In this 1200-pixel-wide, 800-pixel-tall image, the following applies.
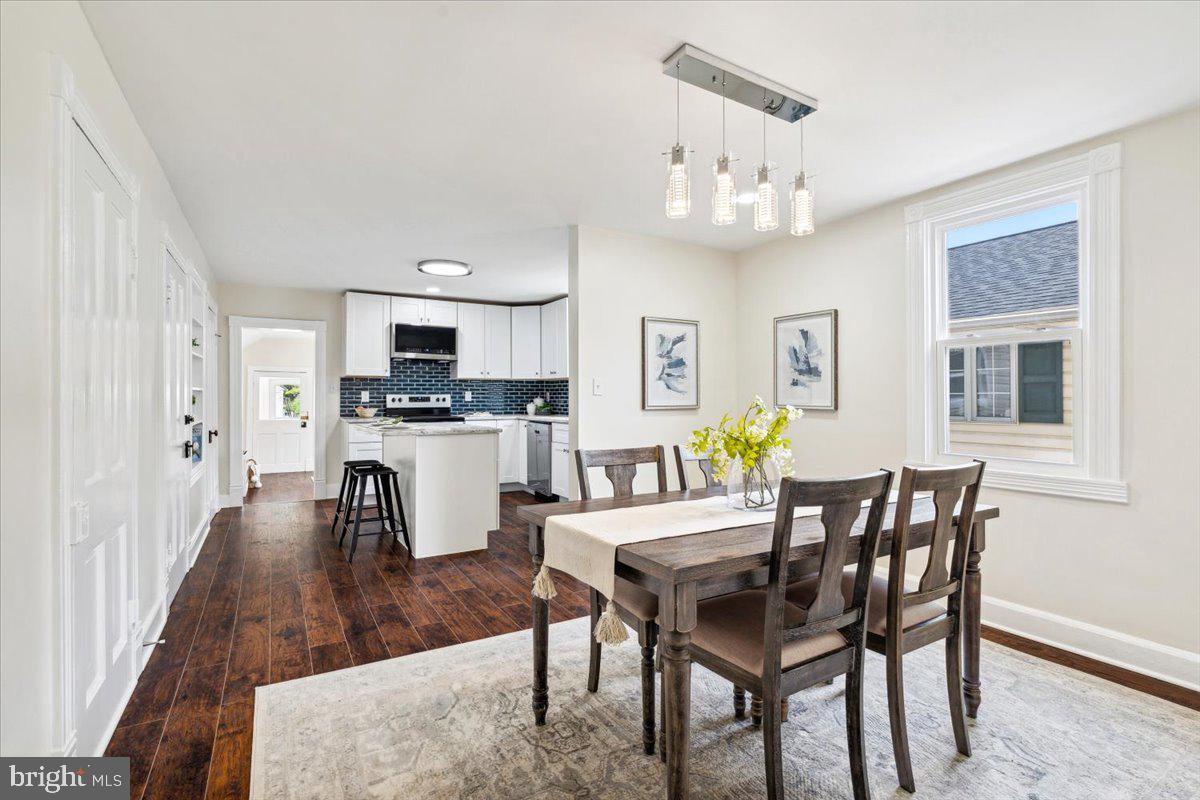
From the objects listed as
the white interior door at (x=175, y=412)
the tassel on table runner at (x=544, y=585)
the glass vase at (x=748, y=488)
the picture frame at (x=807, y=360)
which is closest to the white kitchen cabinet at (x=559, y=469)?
the picture frame at (x=807, y=360)

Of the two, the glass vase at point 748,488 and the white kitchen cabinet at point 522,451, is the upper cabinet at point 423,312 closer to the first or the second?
the white kitchen cabinet at point 522,451

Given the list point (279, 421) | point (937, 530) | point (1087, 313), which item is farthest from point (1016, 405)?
point (279, 421)

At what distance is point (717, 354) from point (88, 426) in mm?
3815

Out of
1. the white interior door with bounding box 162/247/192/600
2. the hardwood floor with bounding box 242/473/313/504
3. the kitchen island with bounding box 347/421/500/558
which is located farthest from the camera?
the hardwood floor with bounding box 242/473/313/504

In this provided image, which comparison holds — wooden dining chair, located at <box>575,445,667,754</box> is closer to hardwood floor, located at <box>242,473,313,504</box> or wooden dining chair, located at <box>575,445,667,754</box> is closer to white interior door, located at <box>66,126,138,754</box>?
white interior door, located at <box>66,126,138,754</box>

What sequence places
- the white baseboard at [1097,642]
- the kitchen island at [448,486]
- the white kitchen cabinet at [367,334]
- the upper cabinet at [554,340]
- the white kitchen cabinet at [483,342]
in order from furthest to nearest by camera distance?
the white kitchen cabinet at [483,342], the upper cabinet at [554,340], the white kitchen cabinet at [367,334], the kitchen island at [448,486], the white baseboard at [1097,642]

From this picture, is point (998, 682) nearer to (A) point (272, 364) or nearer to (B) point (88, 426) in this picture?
(B) point (88, 426)

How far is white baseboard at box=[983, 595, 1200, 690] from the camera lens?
2.38 meters

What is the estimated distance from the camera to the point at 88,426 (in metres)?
1.80

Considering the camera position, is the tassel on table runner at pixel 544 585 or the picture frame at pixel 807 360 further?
the picture frame at pixel 807 360

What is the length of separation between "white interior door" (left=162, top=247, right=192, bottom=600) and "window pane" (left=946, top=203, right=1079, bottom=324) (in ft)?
14.0

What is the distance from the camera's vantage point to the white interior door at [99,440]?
5.48ft

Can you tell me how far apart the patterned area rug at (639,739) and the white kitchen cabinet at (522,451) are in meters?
4.47

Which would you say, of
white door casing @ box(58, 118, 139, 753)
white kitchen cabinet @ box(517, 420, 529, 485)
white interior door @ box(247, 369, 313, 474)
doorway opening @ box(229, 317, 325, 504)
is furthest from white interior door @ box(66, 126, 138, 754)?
white interior door @ box(247, 369, 313, 474)
